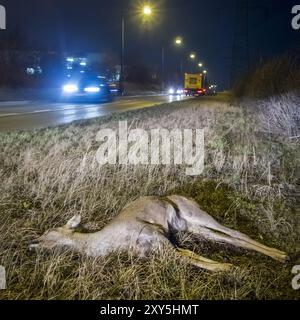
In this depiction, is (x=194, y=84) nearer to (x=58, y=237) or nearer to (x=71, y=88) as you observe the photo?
(x=71, y=88)

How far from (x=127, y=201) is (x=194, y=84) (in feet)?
165

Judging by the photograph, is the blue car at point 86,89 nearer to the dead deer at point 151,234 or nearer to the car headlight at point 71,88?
the car headlight at point 71,88

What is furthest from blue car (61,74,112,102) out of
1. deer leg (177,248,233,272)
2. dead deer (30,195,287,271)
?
deer leg (177,248,233,272)

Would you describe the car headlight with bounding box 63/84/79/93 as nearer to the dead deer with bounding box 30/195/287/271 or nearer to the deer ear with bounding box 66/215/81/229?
the dead deer with bounding box 30/195/287/271

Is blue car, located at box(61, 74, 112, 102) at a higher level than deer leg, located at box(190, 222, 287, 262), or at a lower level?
higher

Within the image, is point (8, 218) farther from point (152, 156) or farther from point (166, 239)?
point (152, 156)

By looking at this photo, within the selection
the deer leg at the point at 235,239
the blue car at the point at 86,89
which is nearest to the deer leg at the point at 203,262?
the deer leg at the point at 235,239

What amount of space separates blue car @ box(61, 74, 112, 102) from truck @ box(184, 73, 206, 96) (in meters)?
26.2

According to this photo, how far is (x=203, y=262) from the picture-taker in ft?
11.8

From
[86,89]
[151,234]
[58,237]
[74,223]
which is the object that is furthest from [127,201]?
[86,89]

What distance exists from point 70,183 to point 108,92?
23420 mm

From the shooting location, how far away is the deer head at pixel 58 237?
12.6ft

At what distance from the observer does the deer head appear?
3834mm

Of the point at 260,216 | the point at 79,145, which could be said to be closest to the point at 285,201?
the point at 260,216
